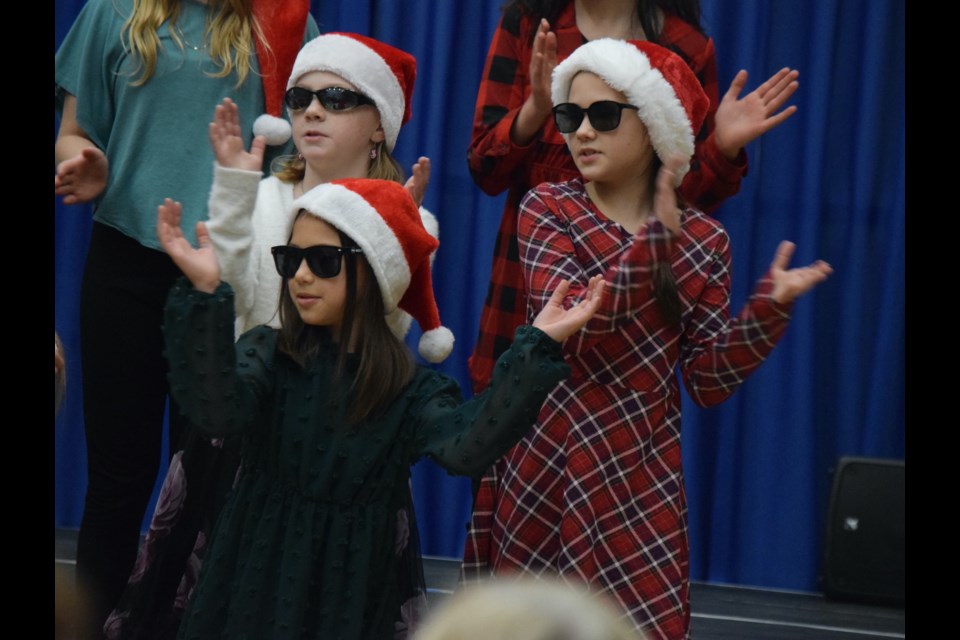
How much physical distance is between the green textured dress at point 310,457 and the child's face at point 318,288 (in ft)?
0.20

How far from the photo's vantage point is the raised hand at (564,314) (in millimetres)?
2076

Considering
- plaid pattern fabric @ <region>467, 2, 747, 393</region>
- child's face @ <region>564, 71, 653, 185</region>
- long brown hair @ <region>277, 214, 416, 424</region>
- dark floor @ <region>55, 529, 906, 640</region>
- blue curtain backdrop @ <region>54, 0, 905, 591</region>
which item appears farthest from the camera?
blue curtain backdrop @ <region>54, 0, 905, 591</region>

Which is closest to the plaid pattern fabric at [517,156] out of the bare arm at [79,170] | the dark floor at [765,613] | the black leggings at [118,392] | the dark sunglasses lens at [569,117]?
the dark sunglasses lens at [569,117]

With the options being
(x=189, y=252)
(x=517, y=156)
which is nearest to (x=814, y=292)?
(x=517, y=156)

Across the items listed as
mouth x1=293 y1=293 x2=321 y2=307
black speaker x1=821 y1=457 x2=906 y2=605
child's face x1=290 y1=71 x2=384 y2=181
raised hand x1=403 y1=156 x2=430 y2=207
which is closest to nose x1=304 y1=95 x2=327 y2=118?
child's face x1=290 y1=71 x2=384 y2=181

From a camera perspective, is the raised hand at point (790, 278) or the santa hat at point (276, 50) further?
the santa hat at point (276, 50)

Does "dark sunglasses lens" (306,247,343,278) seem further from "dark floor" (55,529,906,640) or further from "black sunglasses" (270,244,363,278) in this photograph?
"dark floor" (55,529,906,640)

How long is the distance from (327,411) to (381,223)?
0.35 m

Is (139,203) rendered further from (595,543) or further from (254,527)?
(595,543)

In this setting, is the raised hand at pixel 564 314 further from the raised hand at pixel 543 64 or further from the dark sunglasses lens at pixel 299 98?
the dark sunglasses lens at pixel 299 98

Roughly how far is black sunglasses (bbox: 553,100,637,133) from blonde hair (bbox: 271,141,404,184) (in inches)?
15.8

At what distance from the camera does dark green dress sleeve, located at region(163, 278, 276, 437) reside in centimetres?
199

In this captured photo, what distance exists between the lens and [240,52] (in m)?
2.65

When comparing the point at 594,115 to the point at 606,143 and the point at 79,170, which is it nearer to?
the point at 606,143
